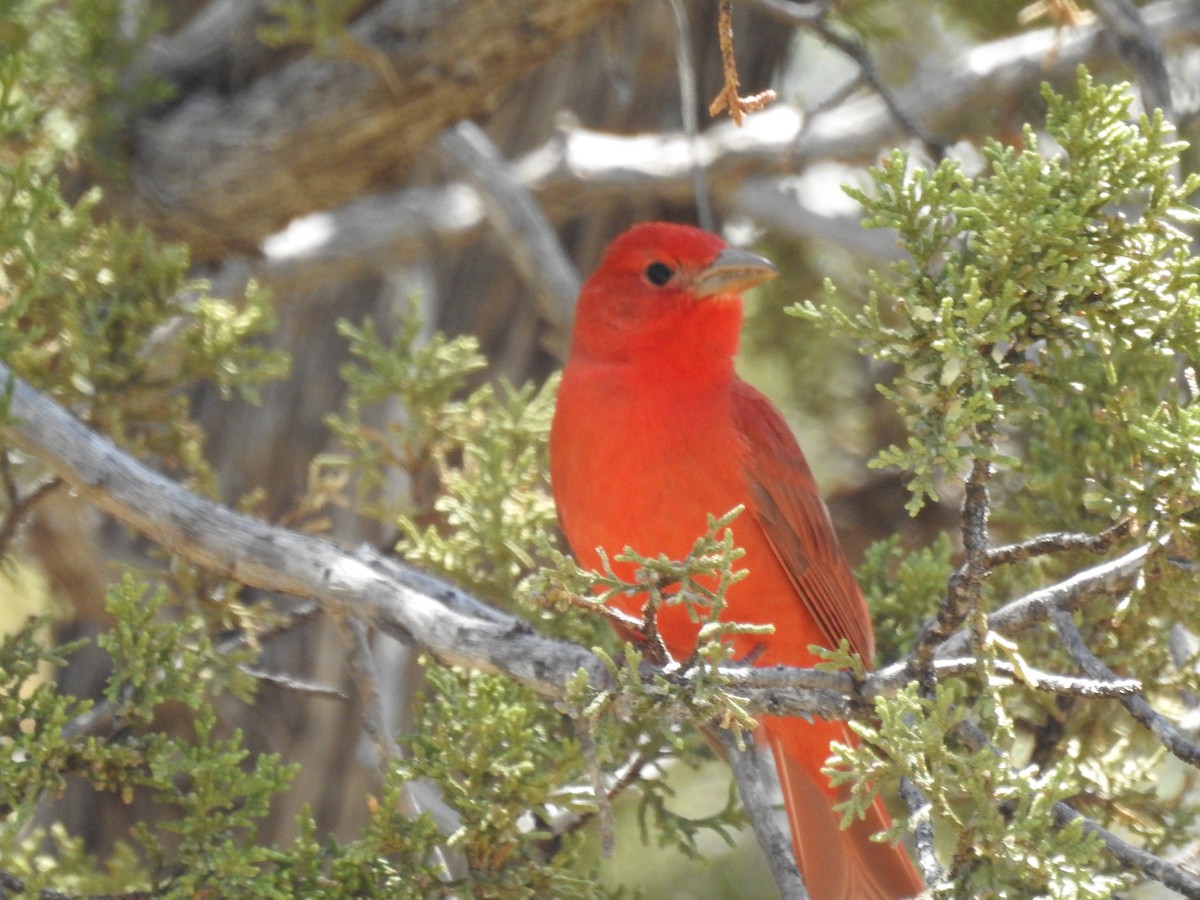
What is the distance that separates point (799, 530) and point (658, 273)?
0.79 metres

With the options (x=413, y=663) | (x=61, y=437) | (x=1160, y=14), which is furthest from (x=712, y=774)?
(x=61, y=437)

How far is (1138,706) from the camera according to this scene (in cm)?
212

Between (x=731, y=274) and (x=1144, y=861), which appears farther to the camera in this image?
(x=731, y=274)

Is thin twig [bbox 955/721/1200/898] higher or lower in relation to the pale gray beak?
lower

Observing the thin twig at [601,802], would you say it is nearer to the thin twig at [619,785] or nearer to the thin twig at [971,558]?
the thin twig at [971,558]

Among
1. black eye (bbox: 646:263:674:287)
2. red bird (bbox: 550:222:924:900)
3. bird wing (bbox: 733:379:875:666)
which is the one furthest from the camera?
black eye (bbox: 646:263:674:287)

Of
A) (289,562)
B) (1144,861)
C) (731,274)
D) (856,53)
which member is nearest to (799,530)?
(731,274)

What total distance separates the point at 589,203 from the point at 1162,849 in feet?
9.16

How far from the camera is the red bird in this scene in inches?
133

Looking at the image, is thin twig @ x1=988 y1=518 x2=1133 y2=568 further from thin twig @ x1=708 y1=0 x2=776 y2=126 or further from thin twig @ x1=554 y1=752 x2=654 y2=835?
thin twig @ x1=554 y1=752 x2=654 y2=835

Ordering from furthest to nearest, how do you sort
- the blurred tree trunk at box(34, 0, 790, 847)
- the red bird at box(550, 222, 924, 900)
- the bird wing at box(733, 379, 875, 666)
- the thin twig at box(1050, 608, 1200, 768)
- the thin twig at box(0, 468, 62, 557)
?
the blurred tree trunk at box(34, 0, 790, 847)
the bird wing at box(733, 379, 875, 666)
the red bird at box(550, 222, 924, 900)
the thin twig at box(0, 468, 62, 557)
the thin twig at box(1050, 608, 1200, 768)

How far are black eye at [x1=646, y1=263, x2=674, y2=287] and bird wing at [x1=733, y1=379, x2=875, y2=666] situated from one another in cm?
37

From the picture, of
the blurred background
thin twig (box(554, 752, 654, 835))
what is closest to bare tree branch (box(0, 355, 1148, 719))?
thin twig (box(554, 752, 654, 835))

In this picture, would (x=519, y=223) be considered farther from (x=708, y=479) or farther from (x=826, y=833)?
(x=826, y=833)
